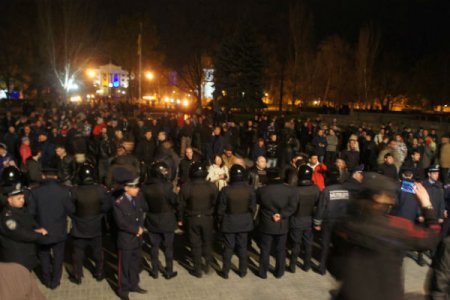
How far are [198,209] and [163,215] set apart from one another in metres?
0.56

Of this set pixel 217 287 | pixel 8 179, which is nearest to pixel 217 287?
pixel 217 287

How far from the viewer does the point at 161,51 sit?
57781mm

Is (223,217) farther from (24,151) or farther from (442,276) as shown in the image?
(24,151)

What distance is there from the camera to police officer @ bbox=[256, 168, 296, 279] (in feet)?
22.2

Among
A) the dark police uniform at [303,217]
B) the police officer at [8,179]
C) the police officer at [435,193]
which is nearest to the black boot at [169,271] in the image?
the dark police uniform at [303,217]

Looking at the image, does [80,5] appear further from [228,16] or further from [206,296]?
[206,296]

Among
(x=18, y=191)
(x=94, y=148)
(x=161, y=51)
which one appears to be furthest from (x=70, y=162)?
(x=161, y=51)

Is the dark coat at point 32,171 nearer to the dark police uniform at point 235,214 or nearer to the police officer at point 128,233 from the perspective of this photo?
the police officer at point 128,233

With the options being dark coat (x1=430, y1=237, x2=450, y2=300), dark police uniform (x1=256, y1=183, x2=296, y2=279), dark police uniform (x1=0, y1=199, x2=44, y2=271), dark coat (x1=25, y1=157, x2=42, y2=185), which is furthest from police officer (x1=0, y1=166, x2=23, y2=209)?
dark coat (x1=430, y1=237, x2=450, y2=300)

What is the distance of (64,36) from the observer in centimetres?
3869

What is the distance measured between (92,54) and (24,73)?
799 centimetres

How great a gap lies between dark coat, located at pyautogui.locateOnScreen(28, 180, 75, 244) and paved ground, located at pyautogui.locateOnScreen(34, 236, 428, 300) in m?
0.87

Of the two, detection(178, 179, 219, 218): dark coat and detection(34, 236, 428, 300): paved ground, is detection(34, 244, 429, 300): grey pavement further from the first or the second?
detection(178, 179, 219, 218): dark coat

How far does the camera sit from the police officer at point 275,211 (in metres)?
6.77
